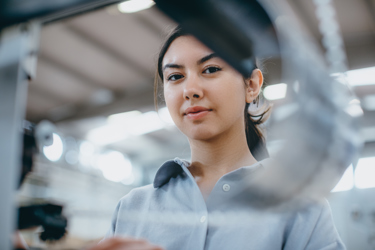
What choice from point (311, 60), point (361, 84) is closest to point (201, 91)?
point (311, 60)

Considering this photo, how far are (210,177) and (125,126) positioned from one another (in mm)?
2767

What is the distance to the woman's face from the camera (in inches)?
9.8

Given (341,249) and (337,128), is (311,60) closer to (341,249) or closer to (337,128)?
(337,128)

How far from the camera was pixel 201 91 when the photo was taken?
0.83ft

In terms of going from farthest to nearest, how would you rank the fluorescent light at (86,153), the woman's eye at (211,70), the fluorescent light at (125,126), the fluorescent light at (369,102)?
1. the fluorescent light at (86,153)
2. the fluorescent light at (125,126)
3. the fluorescent light at (369,102)
4. the woman's eye at (211,70)

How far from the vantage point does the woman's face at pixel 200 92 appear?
249 millimetres

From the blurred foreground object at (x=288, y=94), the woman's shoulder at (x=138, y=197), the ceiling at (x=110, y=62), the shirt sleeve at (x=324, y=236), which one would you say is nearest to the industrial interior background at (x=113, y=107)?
the ceiling at (x=110, y=62)

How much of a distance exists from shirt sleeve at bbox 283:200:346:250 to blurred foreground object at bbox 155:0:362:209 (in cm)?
13

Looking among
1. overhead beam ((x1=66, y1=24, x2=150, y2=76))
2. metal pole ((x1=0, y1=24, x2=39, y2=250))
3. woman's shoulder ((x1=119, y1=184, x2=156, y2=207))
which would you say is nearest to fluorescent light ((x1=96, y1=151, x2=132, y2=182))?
overhead beam ((x1=66, y1=24, x2=150, y2=76))

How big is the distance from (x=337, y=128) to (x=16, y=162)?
0.14m

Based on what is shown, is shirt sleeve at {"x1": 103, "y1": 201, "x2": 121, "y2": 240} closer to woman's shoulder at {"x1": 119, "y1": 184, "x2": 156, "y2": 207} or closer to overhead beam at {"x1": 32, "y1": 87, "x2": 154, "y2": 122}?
woman's shoulder at {"x1": 119, "y1": 184, "x2": 156, "y2": 207}

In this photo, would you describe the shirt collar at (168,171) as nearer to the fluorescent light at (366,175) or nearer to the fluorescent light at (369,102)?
the fluorescent light at (366,175)

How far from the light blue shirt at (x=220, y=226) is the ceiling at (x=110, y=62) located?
52.6 inches

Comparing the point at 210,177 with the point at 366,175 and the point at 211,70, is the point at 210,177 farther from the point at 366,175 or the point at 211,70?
the point at 366,175
